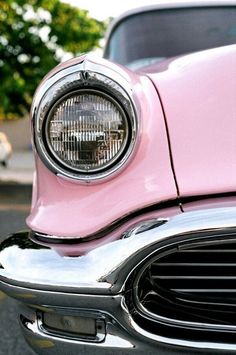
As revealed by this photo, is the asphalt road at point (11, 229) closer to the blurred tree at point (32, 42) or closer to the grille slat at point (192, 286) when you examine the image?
the grille slat at point (192, 286)

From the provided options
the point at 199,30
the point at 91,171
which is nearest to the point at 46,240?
the point at 91,171

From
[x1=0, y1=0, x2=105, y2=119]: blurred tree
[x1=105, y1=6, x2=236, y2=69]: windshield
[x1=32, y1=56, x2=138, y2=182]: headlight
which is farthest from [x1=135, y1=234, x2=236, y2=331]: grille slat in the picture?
[x1=0, y1=0, x2=105, y2=119]: blurred tree

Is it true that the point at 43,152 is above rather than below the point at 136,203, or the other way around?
above

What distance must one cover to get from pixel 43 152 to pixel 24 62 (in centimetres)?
1109

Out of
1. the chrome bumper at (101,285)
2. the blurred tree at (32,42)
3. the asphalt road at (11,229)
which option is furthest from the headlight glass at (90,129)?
the blurred tree at (32,42)

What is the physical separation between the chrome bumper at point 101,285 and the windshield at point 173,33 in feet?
5.57

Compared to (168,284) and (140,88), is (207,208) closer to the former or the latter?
(168,284)

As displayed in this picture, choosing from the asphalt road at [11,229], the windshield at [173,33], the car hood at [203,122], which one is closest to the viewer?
the car hood at [203,122]

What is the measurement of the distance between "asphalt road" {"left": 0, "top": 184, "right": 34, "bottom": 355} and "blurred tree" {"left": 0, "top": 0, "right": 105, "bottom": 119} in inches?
115

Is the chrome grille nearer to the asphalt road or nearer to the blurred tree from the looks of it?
the asphalt road

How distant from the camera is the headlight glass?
1488 millimetres

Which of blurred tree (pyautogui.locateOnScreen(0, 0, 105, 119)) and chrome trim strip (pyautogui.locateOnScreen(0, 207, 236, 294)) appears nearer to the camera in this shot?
chrome trim strip (pyautogui.locateOnScreen(0, 207, 236, 294))

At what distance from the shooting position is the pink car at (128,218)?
134cm

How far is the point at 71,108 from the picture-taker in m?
1.50
